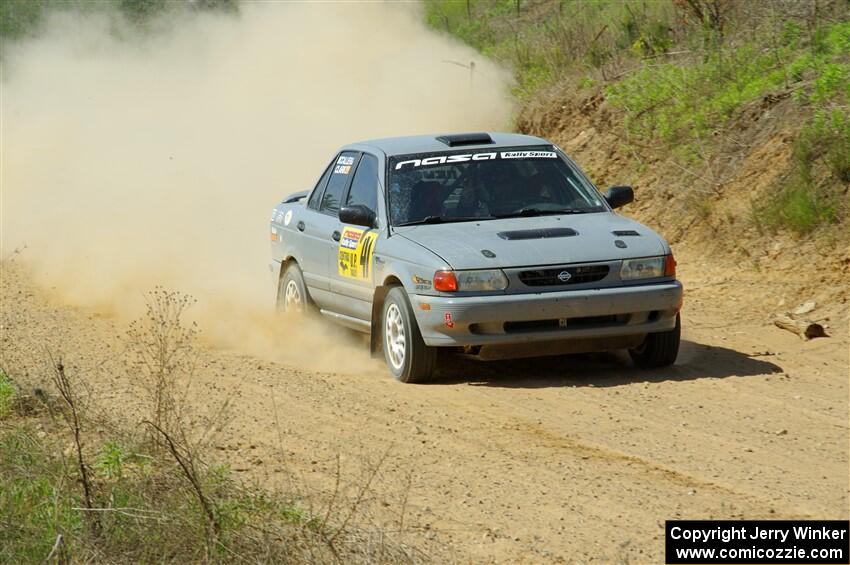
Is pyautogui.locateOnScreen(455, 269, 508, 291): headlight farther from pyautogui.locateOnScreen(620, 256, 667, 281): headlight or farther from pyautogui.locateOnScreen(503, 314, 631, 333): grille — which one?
pyautogui.locateOnScreen(620, 256, 667, 281): headlight

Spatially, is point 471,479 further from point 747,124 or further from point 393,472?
point 747,124

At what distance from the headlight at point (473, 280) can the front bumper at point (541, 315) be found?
77 mm

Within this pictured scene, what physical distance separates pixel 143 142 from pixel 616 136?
937cm

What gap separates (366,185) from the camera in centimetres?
1063

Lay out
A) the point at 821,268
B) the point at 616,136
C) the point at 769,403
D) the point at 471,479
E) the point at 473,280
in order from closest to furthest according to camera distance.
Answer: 1. the point at 471,479
2. the point at 769,403
3. the point at 473,280
4. the point at 821,268
5. the point at 616,136

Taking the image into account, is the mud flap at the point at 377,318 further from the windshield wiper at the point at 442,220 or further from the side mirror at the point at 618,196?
the side mirror at the point at 618,196

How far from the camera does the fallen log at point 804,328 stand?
1090 cm

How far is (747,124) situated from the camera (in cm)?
1508

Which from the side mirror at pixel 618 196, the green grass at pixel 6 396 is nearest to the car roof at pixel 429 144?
the side mirror at pixel 618 196

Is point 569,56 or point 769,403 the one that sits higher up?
point 569,56

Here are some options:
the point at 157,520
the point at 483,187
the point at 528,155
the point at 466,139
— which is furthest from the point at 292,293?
the point at 157,520

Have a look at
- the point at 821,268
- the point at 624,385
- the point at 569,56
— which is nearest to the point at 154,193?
the point at 569,56

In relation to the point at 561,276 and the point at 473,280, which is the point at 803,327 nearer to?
the point at 561,276

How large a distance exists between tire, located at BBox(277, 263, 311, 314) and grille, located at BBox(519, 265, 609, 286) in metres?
2.85
